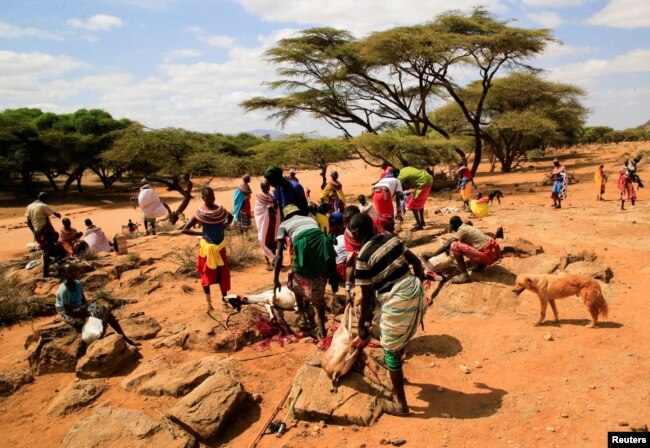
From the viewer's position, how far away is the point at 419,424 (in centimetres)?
344

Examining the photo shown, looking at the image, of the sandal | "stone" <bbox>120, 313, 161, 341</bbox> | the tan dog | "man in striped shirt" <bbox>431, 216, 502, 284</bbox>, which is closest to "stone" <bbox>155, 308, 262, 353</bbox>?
"stone" <bbox>120, 313, 161, 341</bbox>

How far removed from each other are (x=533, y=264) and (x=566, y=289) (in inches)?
73.9

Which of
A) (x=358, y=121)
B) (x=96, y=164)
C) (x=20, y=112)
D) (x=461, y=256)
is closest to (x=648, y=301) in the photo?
(x=461, y=256)

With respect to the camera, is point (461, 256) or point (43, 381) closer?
point (43, 381)

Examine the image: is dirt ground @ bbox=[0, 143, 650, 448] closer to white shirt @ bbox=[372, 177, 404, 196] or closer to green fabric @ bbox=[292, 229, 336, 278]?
green fabric @ bbox=[292, 229, 336, 278]

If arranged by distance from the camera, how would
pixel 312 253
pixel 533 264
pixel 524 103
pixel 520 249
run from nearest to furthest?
pixel 312 253 < pixel 533 264 < pixel 520 249 < pixel 524 103

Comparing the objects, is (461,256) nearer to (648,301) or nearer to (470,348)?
(470,348)

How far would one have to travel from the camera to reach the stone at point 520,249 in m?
7.04

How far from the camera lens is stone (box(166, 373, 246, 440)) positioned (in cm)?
358

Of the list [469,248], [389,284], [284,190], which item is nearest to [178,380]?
[389,284]

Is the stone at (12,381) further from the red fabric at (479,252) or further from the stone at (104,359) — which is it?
the red fabric at (479,252)

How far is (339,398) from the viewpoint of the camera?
363 centimetres

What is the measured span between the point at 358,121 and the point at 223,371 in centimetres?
2148

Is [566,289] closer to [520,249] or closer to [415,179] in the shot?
[520,249]
